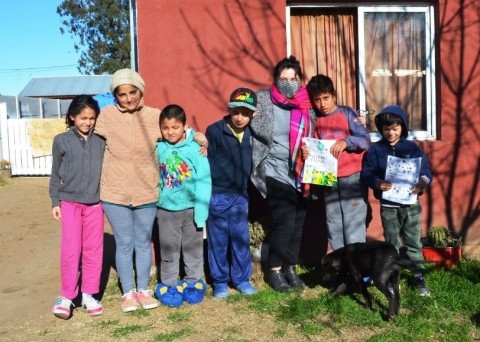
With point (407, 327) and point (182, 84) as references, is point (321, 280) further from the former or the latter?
point (182, 84)

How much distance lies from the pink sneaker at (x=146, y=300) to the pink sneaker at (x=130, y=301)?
0.04 meters

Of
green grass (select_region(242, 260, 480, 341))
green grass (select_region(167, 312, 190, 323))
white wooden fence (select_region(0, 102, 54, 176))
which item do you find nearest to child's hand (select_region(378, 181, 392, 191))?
green grass (select_region(242, 260, 480, 341))

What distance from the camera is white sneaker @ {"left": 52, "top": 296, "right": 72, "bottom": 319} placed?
4.36 metres

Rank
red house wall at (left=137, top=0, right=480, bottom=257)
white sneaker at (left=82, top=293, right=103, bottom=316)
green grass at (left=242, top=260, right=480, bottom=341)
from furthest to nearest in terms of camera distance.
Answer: red house wall at (left=137, top=0, right=480, bottom=257)
white sneaker at (left=82, top=293, right=103, bottom=316)
green grass at (left=242, top=260, right=480, bottom=341)

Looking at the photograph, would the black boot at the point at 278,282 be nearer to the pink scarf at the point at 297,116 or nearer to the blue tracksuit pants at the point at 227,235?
the blue tracksuit pants at the point at 227,235

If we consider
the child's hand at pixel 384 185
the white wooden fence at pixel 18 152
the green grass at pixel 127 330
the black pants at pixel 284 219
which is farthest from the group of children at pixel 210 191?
the white wooden fence at pixel 18 152

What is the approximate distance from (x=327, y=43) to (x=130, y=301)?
336 centimetres

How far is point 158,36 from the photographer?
17.9ft

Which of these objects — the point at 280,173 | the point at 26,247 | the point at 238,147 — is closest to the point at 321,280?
the point at 280,173

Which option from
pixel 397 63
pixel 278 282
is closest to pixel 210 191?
pixel 278 282

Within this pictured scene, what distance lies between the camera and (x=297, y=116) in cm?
457

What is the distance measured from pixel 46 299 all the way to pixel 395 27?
4489 millimetres

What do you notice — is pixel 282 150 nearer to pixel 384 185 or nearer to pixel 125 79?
pixel 384 185

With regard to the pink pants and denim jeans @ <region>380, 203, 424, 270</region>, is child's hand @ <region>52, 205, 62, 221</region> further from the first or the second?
denim jeans @ <region>380, 203, 424, 270</region>
